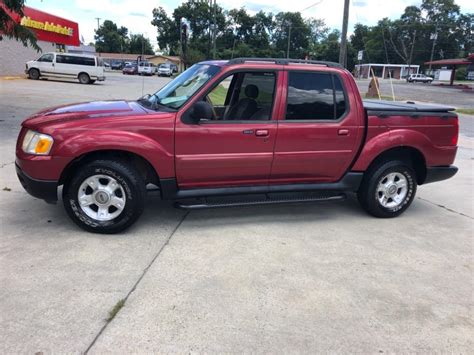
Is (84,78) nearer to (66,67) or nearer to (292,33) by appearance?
(66,67)

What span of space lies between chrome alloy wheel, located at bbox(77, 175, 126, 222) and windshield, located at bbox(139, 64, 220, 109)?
3.27 feet

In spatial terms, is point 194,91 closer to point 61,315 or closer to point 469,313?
point 61,315

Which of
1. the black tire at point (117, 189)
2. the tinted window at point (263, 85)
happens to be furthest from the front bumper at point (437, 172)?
the black tire at point (117, 189)

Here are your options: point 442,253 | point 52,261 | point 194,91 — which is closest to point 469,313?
point 442,253

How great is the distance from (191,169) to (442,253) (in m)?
2.79

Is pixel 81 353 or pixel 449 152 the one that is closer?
pixel 81 353

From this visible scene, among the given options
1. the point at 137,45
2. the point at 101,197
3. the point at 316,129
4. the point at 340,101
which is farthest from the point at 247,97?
the point at 137,45

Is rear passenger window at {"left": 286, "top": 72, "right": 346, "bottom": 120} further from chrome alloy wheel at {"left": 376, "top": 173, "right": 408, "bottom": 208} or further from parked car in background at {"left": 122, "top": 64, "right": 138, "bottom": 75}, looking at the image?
parked car in background at {"left": 122, "top": 64, "right": 138, "bottom": 75}

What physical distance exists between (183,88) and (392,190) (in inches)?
114

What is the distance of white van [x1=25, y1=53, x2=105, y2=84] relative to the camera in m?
28.2

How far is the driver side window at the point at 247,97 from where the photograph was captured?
472 cm

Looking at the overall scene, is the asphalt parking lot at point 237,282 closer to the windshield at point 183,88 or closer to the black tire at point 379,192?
the black tire at point 379,192

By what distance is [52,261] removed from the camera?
12.2 ft

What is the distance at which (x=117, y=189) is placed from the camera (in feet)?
14.1
